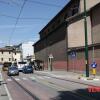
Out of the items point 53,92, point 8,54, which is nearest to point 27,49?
point 8,54

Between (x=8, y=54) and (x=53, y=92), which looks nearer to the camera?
(x=53, y=92)

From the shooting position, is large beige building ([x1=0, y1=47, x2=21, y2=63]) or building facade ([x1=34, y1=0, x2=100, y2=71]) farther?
large beige building ([x1=0, y1=47, x2=21, y2=63])

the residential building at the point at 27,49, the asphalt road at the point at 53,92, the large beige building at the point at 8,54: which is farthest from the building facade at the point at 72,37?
the large beige building at the point at 8,54

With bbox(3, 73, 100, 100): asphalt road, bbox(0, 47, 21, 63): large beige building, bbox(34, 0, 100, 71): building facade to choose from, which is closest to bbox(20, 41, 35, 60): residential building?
bbox(0, 47, 21, 63): large beige building

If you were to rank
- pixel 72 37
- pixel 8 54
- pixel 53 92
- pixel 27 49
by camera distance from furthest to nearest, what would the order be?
pixel 8 54
pixel 27 49
pixel 72 37
pixel 53 92

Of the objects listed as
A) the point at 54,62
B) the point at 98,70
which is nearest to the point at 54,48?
the point at 54,62

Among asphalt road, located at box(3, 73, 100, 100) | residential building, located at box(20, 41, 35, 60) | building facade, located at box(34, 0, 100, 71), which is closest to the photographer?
asphalt road, located at box(3, 73, 100, 100)

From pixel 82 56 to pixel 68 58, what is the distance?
30.9 feet

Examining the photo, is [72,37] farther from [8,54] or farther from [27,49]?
[8,54]

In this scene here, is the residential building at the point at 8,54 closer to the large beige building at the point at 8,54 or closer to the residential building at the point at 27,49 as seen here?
the large beige building at the point at 8,54

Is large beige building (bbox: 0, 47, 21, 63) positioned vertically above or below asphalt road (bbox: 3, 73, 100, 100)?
above

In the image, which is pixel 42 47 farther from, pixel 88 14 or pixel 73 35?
pixel 88 14

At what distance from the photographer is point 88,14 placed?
A: 52.4m

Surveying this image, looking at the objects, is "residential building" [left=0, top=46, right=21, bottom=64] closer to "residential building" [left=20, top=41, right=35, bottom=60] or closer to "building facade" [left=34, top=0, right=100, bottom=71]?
"residential building" [left=20, top=41, right=35, bottom=60]
